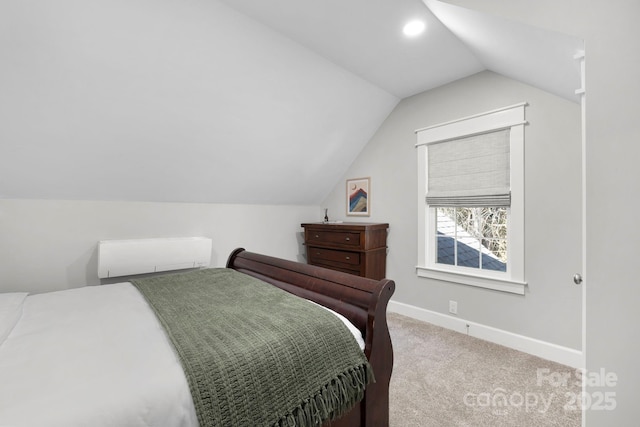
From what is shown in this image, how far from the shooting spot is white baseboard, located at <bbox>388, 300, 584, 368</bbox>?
2.23m

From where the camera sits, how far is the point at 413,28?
2111 mm

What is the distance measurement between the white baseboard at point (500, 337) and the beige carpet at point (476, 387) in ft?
0.20

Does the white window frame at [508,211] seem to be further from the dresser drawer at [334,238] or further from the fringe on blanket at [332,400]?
the fringe on blanket at [332,400]

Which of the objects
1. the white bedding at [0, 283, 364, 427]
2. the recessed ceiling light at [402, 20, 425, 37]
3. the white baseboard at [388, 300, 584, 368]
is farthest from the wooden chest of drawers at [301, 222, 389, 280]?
the white bedding at [0, 283, 364, 427]

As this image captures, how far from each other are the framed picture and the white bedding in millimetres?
2568

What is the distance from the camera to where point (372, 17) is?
1995 millimetres

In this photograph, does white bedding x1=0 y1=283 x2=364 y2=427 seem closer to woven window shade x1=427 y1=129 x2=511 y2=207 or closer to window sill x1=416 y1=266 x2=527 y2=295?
window sill x1=416 y1=266 x2=527 y2=295

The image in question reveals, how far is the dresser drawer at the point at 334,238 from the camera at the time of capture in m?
3.32

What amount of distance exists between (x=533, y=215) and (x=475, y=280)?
779 millimetres

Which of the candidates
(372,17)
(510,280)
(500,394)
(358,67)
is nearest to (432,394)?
(500,394)

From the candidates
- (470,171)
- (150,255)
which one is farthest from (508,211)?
(150,255)

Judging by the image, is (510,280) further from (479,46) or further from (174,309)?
(174,309)

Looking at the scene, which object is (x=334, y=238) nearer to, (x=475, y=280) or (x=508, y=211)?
(x=475, y=280)

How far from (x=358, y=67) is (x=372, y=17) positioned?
74 cm
